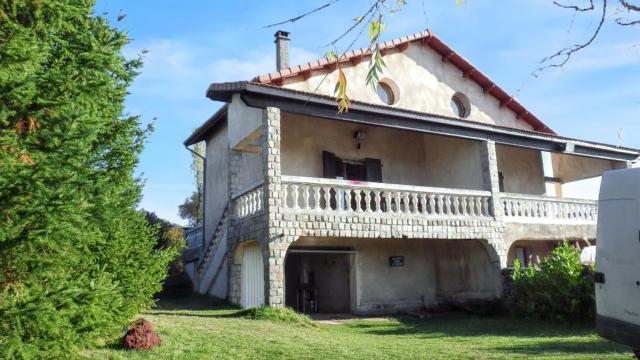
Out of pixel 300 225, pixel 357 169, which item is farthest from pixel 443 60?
pixel 300 225

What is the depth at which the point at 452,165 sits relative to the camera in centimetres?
1587

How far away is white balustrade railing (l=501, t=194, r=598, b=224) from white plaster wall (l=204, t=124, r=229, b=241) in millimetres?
8128

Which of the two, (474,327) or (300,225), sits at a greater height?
(300,225)

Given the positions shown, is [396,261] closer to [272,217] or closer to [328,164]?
[328,164]

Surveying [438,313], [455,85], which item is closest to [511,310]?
[438,313]

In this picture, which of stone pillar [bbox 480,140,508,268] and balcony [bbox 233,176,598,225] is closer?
balcony [bbox 233,176,598,225]

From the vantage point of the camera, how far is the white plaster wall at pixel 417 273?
14.1m

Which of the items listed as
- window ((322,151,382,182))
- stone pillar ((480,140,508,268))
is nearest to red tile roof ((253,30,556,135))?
stone pillar ((480,140,508,268))

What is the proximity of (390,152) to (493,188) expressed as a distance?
3252 millimetres

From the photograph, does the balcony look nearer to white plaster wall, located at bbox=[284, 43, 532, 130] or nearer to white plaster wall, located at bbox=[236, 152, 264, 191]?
white plaster wall, located at bbox=[236, 152, 264, 191]

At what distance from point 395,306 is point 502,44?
1228 centimetres

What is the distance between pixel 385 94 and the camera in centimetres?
1520

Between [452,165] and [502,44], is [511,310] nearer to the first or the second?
[452,165]

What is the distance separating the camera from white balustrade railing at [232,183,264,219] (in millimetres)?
11867
